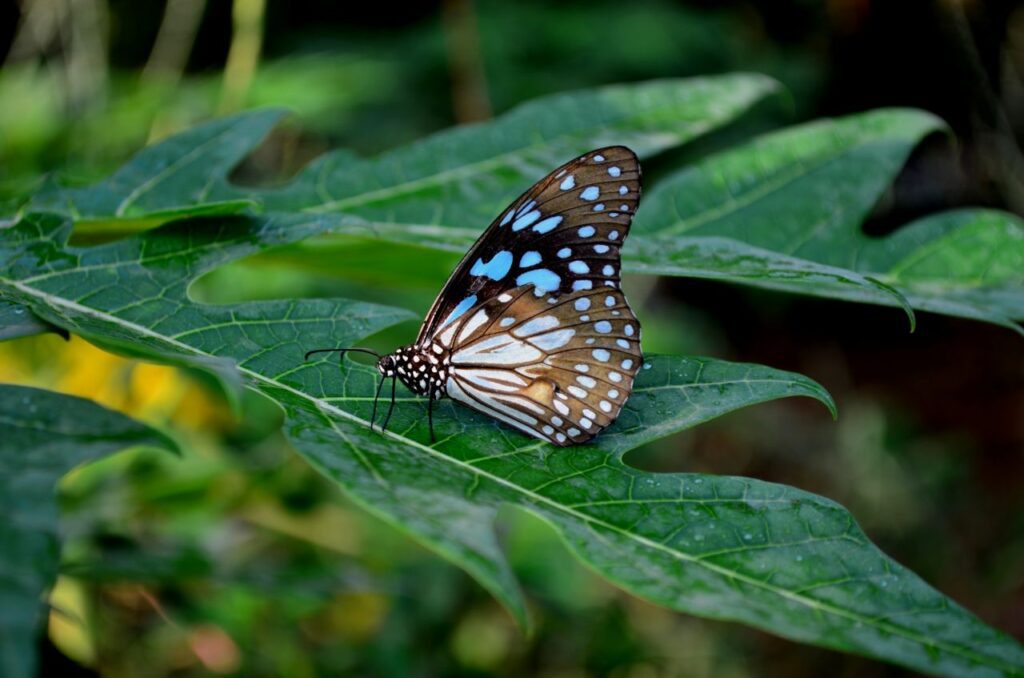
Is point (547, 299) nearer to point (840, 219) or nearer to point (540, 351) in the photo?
point (540, 351)

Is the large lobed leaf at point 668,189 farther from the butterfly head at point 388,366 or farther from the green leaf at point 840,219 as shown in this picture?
the butterfly head at point 388,366

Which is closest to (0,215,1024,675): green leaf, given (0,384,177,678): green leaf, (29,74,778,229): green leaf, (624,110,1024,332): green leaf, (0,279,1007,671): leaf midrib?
(0,279,1007,671): leaf midrib

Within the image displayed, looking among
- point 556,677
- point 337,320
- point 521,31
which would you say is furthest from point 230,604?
point 521,31

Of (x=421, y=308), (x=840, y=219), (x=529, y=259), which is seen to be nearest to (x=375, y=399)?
(x=529, y=259)

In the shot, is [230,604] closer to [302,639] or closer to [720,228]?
[302,639]

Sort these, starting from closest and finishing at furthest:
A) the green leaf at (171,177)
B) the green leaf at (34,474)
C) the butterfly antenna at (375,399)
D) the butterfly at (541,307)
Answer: the green leaf at (34,474)
the butterfly antenna at (375,399)
the butterfly at (541,307)
the green leaf at (171,177)

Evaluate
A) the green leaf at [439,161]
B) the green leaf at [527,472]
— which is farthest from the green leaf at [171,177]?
the green leaf at [527,472]
